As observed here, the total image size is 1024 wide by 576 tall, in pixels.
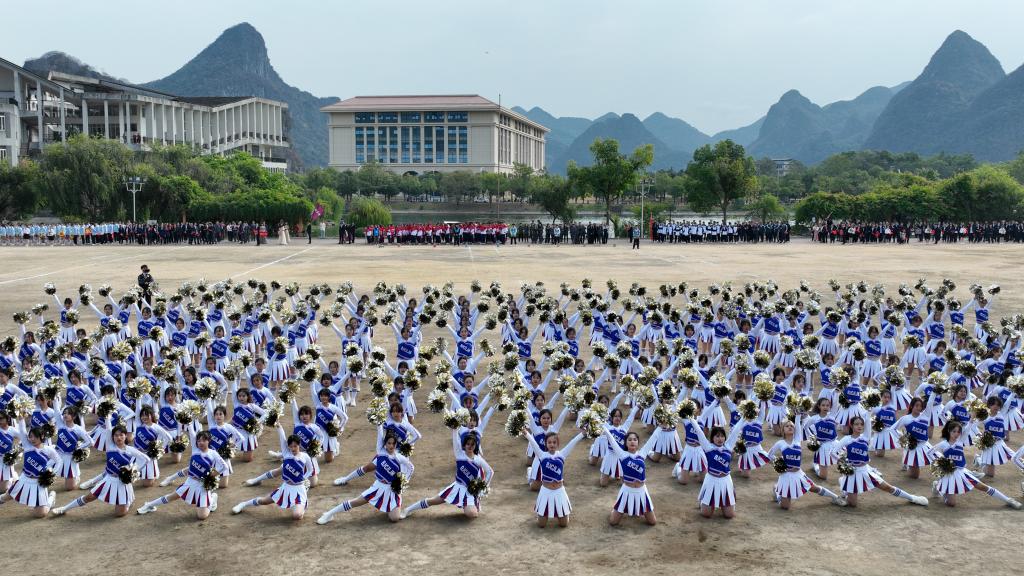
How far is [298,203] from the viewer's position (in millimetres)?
61094

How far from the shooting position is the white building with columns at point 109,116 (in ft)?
279

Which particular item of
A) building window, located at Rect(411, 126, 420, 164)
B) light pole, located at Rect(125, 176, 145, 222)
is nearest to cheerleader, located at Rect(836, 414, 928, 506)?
light pole, located at Rect(125, 176, 145, 222)

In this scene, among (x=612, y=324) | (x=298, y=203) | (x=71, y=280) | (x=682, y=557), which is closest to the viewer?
(x=682, y=557)

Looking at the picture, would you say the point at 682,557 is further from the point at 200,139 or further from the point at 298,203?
the point at 200,139

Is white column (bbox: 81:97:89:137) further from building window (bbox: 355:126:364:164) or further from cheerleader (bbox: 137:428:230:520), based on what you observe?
cheerleader (bbox: 137:428:230:520)

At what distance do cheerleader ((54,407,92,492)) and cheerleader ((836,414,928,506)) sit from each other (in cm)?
955

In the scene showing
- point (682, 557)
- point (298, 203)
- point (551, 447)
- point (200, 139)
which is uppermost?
point (200, 139)

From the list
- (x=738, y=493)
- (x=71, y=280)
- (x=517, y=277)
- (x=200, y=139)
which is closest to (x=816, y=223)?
(x=517, y=277)

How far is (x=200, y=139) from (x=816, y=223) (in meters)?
83.8

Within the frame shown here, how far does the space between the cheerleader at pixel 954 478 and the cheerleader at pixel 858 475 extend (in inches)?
10.7

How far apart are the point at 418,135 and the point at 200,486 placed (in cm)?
15584

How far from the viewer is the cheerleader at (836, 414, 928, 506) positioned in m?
9.99

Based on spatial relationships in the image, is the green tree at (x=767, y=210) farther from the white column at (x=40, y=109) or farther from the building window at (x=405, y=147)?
the building window at (x=405, y=147)

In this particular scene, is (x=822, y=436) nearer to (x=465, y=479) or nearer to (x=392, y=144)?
(x=465, y=479)
